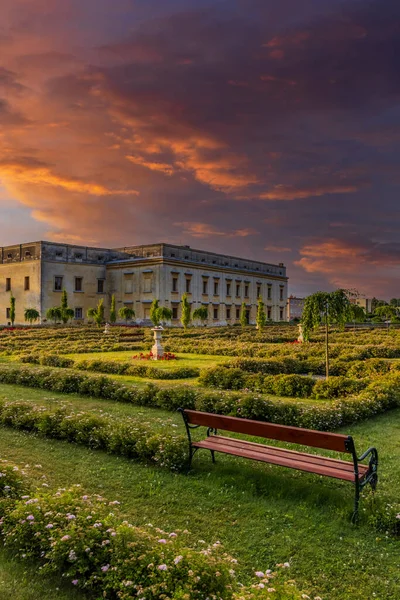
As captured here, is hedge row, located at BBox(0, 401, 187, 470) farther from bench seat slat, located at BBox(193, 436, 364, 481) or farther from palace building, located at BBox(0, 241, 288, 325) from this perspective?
palace building, located at BBox(0, 241, 288, 325)

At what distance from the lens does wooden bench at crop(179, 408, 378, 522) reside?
4.37 metres

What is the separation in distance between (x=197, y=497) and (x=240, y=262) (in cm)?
6302

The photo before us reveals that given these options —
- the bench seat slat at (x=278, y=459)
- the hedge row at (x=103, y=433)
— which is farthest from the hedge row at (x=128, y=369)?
the bench seat slat at (x=278, y=459)

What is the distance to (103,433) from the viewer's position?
21.2 ft

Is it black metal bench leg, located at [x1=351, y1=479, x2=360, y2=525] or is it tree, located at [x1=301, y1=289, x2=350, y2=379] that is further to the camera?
tree, located at [x1=301, y1=289, x2=350, y2=379]

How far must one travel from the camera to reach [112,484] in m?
5.20

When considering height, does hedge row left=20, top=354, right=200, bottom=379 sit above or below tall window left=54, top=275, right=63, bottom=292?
below

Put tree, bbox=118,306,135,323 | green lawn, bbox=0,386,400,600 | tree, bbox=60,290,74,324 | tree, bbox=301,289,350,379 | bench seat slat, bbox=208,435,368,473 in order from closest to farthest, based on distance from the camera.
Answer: green lawn, bbox=0,386,400,600
bench seat slat, bbox=208,435,368,473
tree, bbox=301,289,350,379
tree, bbox=60,290,74,324
tree, bbox=118,306,135,323

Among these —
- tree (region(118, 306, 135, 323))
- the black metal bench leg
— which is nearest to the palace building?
tree (region(118, 306, 135, 323))

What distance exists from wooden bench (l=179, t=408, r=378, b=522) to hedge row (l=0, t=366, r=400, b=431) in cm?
240

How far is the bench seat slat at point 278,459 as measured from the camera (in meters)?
4.46

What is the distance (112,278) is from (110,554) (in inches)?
2146

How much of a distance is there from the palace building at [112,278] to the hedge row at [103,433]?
1733 inches

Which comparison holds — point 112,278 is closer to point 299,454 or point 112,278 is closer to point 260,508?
point 299,454
